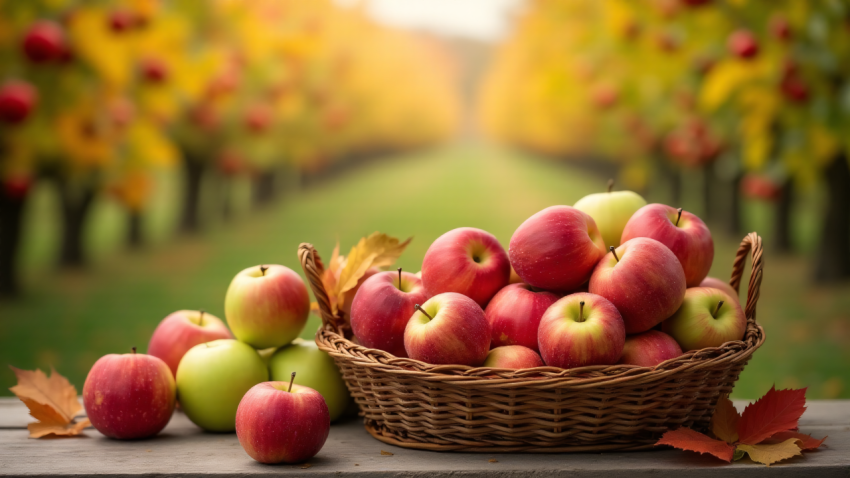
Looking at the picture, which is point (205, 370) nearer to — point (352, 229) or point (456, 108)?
point (352, 229)

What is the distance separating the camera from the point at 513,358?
1.23 m

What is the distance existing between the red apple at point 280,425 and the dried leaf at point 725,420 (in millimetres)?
661

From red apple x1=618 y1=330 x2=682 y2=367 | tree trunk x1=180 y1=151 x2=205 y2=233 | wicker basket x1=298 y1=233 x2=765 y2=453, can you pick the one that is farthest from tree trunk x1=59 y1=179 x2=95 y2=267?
red apple x1=618 y1=330 x2=682 y2=367

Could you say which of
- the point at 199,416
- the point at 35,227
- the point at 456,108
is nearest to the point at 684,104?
the point at 199,416

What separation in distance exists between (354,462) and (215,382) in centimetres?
36

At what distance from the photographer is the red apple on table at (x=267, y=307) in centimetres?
146

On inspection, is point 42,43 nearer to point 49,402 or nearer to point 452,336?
point 49,402

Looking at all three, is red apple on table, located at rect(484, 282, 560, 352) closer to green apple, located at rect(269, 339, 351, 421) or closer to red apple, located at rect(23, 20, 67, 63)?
green apple, located at rect(269, 339, 351, 421)

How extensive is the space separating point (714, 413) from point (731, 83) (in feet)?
7.96

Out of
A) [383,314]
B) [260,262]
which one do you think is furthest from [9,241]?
[383,314]

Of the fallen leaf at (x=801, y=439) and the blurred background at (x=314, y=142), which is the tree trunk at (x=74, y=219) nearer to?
the blurred background at (x=314, y=142)

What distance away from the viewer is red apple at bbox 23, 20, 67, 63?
116 inches

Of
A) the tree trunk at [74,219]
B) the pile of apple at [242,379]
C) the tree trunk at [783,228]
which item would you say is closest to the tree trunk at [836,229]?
the tree trunk at [783,228]

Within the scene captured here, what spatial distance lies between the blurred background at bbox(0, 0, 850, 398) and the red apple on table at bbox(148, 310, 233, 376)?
13.5 inches
